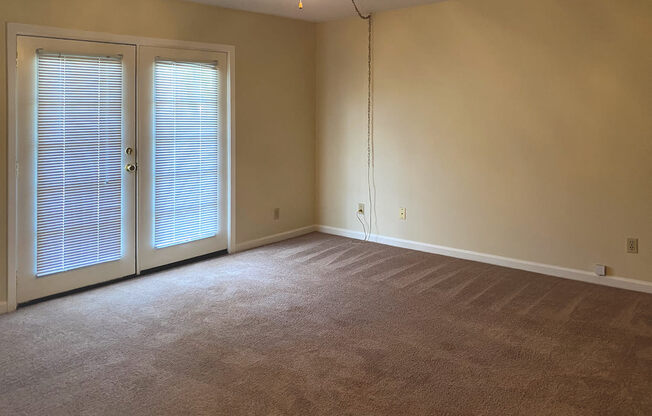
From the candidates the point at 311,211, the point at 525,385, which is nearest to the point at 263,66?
the point at 311,211

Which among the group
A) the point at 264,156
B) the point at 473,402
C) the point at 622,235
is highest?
the point at 264,156

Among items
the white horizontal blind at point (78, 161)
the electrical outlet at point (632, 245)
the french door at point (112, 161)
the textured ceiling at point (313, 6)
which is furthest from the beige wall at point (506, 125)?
the white horizontal blind at point (78, 161)

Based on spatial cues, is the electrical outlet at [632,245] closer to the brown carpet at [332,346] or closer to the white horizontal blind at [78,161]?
the brown carpet at [332,346]

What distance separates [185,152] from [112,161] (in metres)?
0.72

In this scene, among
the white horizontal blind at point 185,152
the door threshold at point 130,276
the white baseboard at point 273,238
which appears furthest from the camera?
the white baseboard at point 273,238

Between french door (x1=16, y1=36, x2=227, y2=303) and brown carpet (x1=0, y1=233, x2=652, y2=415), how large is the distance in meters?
0.32

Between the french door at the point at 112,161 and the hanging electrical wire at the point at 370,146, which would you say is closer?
the french door at the point at 112,161

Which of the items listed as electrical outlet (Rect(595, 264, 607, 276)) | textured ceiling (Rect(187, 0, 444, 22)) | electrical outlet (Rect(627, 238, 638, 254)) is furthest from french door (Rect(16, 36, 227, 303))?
electrical outlet (Rect(627, 238, 638, 254))

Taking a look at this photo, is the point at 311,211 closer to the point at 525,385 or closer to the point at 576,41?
the point at 576,41

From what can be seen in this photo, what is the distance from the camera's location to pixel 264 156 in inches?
219

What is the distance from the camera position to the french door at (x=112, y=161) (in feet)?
12.3

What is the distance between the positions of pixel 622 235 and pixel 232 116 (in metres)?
3.60

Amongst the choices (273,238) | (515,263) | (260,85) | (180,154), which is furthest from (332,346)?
(260,85)

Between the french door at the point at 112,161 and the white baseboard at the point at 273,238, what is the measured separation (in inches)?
12.5
